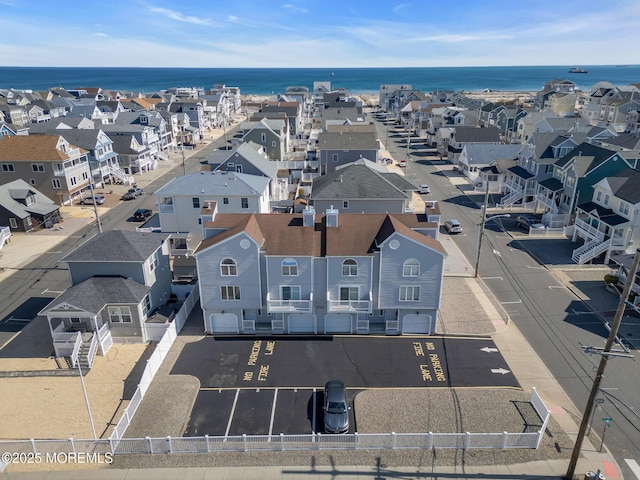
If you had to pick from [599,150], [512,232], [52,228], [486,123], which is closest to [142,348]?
[52,228]

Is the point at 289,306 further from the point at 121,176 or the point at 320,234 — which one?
the point at 121,176

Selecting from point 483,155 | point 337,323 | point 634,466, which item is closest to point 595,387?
point 634,466

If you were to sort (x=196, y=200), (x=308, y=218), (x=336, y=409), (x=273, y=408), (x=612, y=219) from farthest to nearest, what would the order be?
(x=196, y=200) < (x=612, y=219) < (x=308, y=218) < (x=273, y=408) < (x=336, y=409)

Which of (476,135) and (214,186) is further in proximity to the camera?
(476,135)

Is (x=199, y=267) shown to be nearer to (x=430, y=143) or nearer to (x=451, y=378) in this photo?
(x=451, y=378)

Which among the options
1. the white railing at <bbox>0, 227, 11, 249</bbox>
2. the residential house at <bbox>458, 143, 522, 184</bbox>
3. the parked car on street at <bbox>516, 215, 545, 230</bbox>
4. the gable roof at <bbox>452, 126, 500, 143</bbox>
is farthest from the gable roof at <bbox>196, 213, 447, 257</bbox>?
the gable roof at <bbox>452, 126, 500, 143</bbox>

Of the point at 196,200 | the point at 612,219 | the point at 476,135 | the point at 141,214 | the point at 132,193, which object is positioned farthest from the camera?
the point at 476,135
